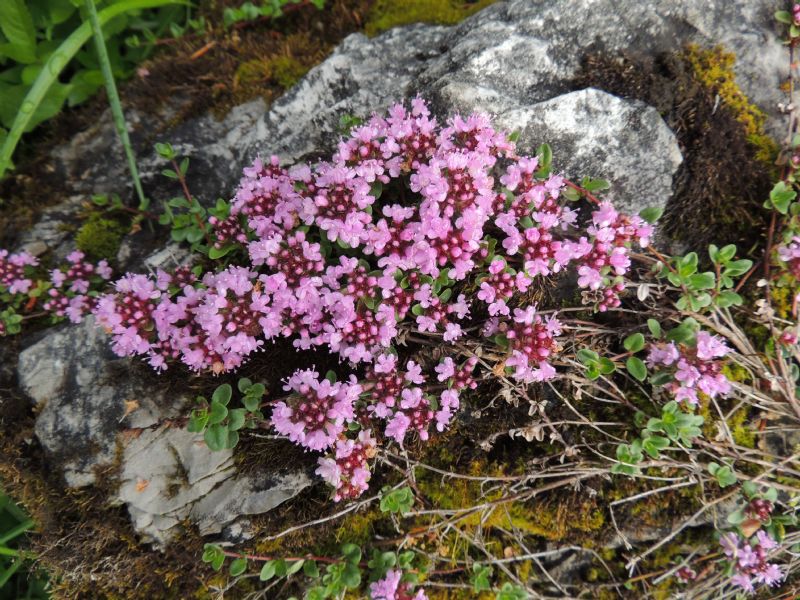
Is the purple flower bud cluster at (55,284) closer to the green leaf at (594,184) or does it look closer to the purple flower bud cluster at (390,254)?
the purple flower bud cluster at (390,254)

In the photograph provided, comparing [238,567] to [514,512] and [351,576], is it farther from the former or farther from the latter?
[514,512]

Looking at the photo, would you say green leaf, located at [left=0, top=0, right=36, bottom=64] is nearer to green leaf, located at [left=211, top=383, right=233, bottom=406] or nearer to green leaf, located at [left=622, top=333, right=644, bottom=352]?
green leaf, located at [left=211, top=383, right=233, bottom=406]

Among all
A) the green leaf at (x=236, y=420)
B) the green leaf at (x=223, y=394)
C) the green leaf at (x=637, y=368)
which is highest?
the green leaf at (x=223, y=394)

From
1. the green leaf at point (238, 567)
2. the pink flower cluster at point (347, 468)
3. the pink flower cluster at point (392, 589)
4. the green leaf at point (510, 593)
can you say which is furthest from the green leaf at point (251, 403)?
the green leaf at point (510, 593)

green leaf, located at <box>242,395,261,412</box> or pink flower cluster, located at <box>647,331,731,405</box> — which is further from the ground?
green leaf, located at <box>242,395,261,412</box>

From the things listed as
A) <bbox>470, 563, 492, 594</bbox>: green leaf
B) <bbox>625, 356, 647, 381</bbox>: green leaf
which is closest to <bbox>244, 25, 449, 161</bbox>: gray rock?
<bbox>625, 356, 647, 381</bbox>: green leaf

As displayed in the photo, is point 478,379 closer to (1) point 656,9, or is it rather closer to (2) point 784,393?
(2) point 784,393
